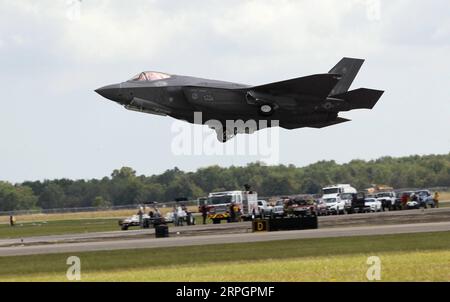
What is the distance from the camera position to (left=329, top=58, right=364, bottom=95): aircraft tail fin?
50.7 metres

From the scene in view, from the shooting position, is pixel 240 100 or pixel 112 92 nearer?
pixel 112 92

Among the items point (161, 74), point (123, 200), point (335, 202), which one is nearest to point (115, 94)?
point (161, 74)

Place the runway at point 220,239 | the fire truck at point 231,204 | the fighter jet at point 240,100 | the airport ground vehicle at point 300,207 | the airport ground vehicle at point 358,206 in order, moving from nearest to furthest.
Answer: the runway at point 220,239 < the fighter jet at point 240,100 < the airport ground vehicle at point 300,207 < the fire truck at point 231,204 < the airport ground vehicle at point 358,206

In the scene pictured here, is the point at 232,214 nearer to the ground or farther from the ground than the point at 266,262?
farther from the ground

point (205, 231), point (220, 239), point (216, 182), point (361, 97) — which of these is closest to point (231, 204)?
point (205, 231)

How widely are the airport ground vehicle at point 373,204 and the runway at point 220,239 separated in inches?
1042

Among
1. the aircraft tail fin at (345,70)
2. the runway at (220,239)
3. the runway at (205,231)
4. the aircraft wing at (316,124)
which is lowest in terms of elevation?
the runway at (220,239)

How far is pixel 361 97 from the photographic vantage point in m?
45.9

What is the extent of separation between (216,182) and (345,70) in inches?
3351

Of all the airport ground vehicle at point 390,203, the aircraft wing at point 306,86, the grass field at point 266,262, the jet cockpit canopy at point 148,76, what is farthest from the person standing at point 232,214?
the grass field at point 266,262

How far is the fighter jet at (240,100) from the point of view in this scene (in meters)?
43.7

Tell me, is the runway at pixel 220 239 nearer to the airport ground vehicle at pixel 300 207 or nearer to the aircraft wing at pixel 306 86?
the aircraft wing at pixel 306 86

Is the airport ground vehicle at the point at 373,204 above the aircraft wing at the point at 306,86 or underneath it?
underneath

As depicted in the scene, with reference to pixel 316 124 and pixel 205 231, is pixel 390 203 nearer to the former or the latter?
pixel 205 231
